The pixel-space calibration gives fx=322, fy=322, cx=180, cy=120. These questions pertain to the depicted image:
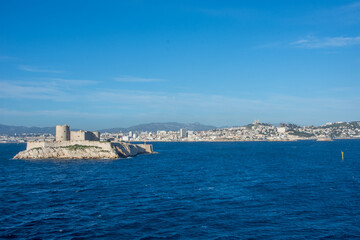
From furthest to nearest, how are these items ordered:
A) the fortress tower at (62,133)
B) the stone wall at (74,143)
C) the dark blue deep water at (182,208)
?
the fortress tower at (62,133)
the stone wall at (74,143)
the dark blue deep water at (182,208)

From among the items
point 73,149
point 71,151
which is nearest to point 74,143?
point 73,149

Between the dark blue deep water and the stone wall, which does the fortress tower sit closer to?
the stone wall

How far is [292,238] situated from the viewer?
1783cm

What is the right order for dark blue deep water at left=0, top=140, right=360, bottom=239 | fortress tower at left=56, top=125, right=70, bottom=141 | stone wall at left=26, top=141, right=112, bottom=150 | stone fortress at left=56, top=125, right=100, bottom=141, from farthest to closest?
fortress tower at left=56, top=125, right=70, bottom=141 < stone fortress at left=56, top=125, right=100, bottom=141 < stone wall at left=26, top=141, right=112, bottom=150 < dark blue deep water at left=0, top=140, right=360, bottom=239

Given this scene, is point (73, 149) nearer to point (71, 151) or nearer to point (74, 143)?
point (71, 151)

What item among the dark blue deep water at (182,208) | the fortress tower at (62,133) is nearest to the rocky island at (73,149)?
the fortress tower at (62,133)

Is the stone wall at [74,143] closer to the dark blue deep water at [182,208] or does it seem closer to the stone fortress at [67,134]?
the stone fortress at [67,134]

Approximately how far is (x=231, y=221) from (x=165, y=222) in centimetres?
425

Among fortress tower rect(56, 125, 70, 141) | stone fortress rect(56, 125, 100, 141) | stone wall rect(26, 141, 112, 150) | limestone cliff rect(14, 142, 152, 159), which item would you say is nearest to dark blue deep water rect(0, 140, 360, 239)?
limestone cliff rect(14, 142, 152, 159)

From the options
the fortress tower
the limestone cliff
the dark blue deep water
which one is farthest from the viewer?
the fortress tower

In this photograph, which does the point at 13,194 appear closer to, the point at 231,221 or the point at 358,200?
the point at 231,221

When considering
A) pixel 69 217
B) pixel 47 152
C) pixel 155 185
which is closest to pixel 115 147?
pixel 47 152

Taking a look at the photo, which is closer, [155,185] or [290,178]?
[155,185]

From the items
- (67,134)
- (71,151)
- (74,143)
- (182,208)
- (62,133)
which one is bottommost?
(182,208)
